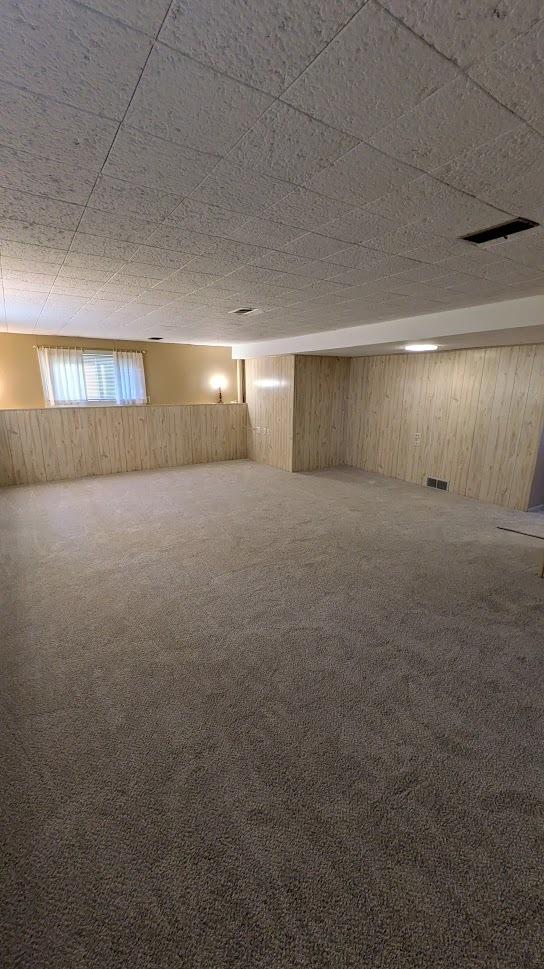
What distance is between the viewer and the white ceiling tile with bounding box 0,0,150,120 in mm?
862

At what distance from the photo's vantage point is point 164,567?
346cm

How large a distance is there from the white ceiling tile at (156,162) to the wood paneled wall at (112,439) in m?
5.54

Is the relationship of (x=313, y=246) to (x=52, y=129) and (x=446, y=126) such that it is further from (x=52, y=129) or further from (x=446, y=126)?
(x=52, y=129)

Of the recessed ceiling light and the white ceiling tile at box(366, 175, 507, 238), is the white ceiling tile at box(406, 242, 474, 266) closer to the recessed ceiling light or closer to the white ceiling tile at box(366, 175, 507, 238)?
the white ceiling tile at box(366, 175, 507, 238)

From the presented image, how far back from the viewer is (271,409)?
7.30 m

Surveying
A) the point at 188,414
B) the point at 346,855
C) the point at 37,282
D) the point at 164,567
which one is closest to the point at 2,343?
the point at 188,414

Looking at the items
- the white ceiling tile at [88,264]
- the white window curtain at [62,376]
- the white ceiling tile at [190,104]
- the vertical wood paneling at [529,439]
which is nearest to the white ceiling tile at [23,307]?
the white ceiling tile at [88,264]

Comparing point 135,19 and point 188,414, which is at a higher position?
point 135,19

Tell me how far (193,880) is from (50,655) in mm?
1506

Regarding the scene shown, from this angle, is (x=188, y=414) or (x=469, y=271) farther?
(x=188, y=414)

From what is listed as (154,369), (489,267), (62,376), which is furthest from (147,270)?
(154,369)

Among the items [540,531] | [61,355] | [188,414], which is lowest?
[540,531]

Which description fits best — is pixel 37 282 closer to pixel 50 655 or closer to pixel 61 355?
pixel 50 655

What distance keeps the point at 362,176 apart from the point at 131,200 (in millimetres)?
1006
